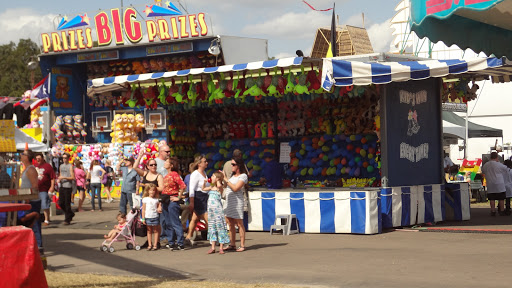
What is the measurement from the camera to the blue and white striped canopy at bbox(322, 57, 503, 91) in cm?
1638

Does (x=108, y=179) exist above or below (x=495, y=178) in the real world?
below

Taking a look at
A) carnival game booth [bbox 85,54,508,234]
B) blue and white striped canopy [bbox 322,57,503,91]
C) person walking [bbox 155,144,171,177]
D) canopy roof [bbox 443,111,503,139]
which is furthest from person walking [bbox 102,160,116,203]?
blue and white striped canopy [bbox 322,57,503,91]

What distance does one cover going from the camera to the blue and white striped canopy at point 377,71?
53.7ft

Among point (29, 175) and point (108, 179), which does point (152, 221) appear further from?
point (108, 179)

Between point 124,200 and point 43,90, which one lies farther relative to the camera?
point 43,90

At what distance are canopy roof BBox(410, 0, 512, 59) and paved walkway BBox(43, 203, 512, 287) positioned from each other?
297cm

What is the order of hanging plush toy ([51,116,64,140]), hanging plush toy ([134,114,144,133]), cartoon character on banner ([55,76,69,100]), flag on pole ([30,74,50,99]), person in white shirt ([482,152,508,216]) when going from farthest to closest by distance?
1. cartoon character on banner ([55,76,69,100])
2. flag on pole ([30,74,50,99])
3. hanging plush toy ([51,116,64,140])
4. hanging plush toy ([134,114,144,133])
5. person in white shirt ([482,152,508,216])

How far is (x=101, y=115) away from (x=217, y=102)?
66.8 ft

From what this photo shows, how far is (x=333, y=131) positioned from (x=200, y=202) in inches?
175

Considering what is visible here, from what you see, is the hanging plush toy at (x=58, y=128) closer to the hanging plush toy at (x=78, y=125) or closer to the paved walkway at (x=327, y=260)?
the hanging plush toy at (x=78, y=125)

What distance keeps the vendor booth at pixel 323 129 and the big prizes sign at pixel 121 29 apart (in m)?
12.5

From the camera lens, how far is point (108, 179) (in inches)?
1257

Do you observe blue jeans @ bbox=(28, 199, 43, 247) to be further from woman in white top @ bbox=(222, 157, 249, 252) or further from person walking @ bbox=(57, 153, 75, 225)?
person walking @ bbox=(57, 153, 75, 225)

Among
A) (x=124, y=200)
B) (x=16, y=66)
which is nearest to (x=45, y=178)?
(x=124, y=200)
